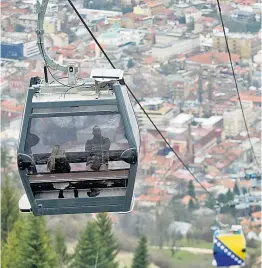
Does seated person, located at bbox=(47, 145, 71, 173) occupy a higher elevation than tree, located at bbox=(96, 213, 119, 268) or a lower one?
higher

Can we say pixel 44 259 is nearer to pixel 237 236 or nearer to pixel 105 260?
pixel 105 260

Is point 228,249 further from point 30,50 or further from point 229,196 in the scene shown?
point 30,50

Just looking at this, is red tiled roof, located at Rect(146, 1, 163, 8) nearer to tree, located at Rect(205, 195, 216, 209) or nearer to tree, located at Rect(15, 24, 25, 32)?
tree, located at Rect(15, 24, 25, 32)

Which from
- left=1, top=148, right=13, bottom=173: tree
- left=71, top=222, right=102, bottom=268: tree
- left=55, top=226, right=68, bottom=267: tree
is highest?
left=71, top=222, right=102, bottom=268: tree

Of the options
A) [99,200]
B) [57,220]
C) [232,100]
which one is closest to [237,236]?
[99,200]

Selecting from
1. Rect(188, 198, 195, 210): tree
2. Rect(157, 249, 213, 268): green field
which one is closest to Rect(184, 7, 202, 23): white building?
Rect(188, 198, 195, 210): tree

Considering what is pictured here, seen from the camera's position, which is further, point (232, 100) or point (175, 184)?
point (232, 100)

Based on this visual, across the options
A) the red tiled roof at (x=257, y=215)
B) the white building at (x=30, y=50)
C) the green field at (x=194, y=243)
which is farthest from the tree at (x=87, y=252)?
the white building at (x=30, y=50)

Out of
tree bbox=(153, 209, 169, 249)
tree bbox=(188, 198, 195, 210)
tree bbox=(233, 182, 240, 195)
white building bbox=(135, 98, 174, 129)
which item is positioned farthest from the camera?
white building bbox=(135, 98, 174, 129)

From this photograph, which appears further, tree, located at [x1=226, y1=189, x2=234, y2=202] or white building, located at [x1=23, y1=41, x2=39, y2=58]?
white building, located at [x1=23, y1=41, x2=39, y2=58]

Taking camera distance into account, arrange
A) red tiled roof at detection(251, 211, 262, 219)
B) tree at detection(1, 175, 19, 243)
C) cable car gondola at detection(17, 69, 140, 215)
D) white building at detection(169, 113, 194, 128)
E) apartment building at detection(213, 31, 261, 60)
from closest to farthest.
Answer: cable car gondola at detection(17, 69, 140, 215) < tree at detection(1, 175, 19, 243) < red tiled roof at detection(251, 211, 262, 219) < white building at detection(169, 113, 194, 128) < apartment building at detection(213, 31, 261, 60)
